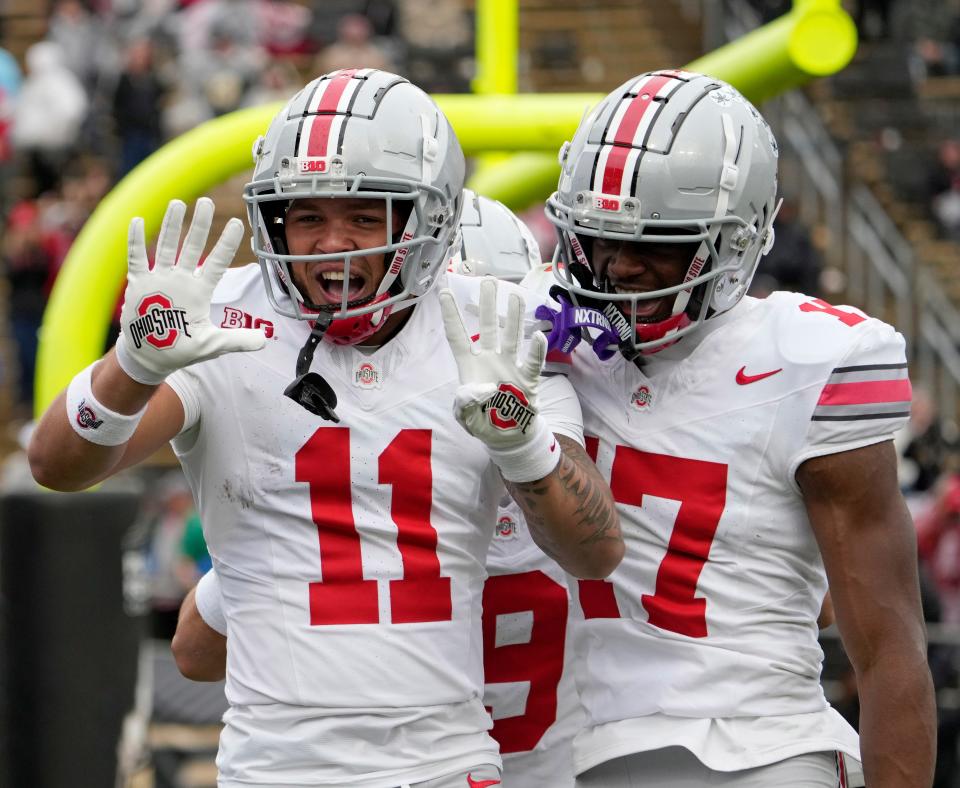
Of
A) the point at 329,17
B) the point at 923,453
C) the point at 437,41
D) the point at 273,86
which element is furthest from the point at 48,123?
the point at 923,453

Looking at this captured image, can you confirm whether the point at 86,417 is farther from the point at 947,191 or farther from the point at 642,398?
the point at 947,191

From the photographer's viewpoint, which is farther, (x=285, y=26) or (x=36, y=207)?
(x=285, y=26)

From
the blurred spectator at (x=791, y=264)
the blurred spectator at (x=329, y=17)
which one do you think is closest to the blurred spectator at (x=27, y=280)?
the blurred spectator at (x=329, y=17)

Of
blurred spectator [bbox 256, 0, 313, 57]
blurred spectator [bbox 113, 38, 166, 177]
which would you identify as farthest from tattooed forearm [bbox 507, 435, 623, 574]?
blurred spectator [bbox 256, 0, 313, 57]

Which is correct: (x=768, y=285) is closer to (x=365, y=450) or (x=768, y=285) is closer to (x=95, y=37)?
(x=95, y=37)

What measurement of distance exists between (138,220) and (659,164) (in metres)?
0.88

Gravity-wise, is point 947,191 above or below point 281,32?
below

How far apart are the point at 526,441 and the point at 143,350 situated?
1.98ft

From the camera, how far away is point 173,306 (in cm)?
281

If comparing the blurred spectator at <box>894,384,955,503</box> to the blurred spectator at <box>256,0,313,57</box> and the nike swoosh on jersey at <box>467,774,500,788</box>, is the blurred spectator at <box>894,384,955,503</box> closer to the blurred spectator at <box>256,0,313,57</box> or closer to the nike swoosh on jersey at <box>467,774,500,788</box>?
the blurred spectator at <box>256,0,313,57</box>

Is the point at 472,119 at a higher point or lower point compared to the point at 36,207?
higher

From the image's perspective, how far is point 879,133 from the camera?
14773 mm

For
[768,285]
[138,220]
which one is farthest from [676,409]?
[768,285]

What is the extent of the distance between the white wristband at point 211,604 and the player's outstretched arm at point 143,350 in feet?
1.96
